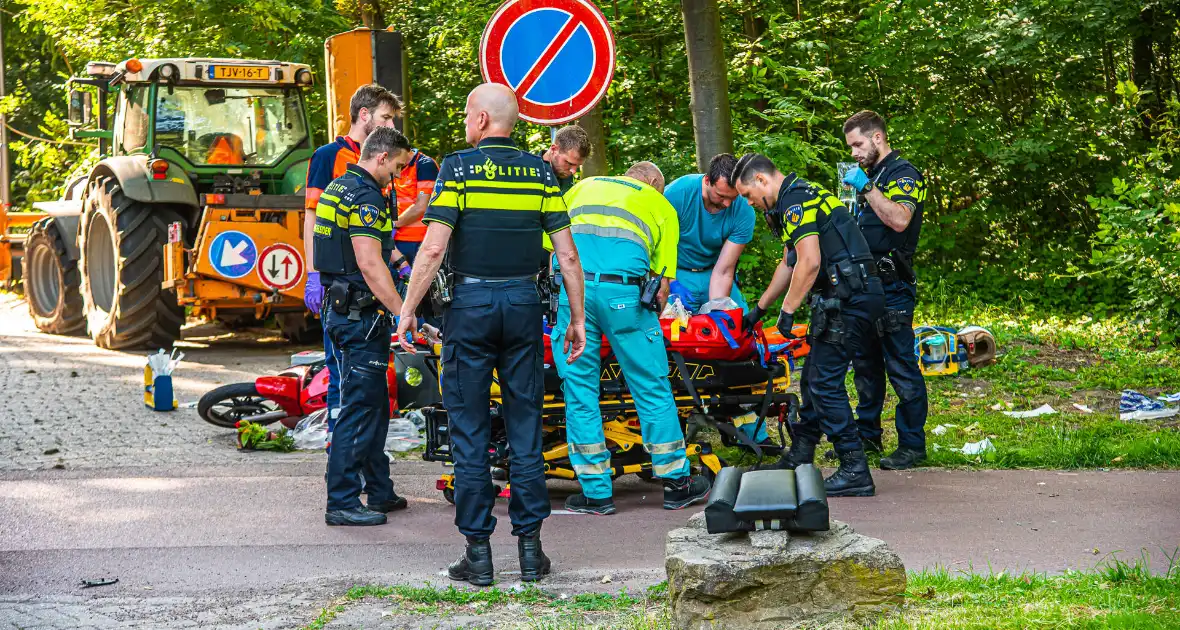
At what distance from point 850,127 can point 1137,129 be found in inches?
400

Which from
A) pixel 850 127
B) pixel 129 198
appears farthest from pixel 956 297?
pixel 129 198

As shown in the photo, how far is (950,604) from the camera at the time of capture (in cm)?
460

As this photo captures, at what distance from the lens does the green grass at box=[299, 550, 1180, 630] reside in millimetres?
4332

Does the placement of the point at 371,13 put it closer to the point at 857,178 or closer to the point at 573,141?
the point at 573,141

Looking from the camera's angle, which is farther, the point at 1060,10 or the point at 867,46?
the point at 867,46

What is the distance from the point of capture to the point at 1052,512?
6.25m

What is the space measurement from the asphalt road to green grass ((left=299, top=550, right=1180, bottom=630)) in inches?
8.8

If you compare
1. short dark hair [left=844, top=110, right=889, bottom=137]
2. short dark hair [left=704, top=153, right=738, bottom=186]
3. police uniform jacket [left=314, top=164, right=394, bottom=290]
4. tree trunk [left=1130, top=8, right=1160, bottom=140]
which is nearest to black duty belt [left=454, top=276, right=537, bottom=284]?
police uniform jacket [left=314, top=164, right=394, bottom=290]

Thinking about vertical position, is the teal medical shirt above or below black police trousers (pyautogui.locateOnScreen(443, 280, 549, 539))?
above

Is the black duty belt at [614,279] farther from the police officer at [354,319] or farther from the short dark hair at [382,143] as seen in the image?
the short dark hair at [382,143]

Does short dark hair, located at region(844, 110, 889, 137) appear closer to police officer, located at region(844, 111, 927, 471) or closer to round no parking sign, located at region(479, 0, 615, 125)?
police officer, located at region(844, 111, 927, 471)

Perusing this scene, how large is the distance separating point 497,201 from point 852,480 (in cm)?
268

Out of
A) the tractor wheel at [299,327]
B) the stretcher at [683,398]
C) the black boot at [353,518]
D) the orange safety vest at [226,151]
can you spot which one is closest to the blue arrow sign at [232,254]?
the tractor wheel at [299,327]

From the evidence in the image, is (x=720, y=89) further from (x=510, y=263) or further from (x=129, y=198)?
(x=129, y=198)
